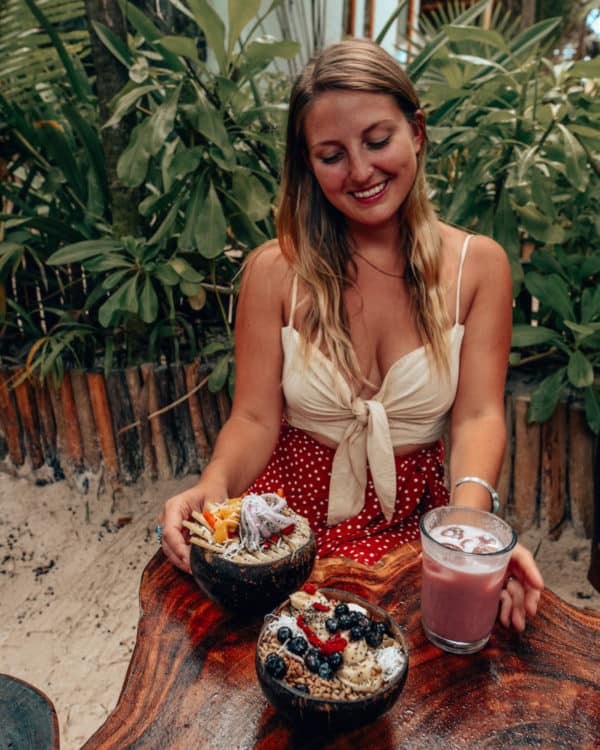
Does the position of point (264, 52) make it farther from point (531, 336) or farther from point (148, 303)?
point (531, 336)

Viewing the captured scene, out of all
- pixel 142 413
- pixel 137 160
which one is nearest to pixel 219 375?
pixel 142 413

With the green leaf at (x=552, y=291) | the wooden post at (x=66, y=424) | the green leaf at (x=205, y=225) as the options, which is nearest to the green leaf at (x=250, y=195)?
the green leaf at (x=205, y=225)

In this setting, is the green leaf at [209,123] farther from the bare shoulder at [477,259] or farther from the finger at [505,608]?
the finger at [505,608]

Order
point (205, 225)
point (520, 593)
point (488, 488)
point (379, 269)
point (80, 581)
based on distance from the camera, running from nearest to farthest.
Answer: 1. point (520, 593)
2. point (488, 488)
3. point (379, 269)
4. point (205, 225)
5. point (80, 581)

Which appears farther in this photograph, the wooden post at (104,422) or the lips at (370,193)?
the wooden post at (104,422)

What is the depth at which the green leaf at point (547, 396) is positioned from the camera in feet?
7.09

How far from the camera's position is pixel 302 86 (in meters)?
1.33

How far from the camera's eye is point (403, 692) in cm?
86

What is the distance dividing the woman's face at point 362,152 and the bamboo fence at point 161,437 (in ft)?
3.97

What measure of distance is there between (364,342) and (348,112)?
0.49 m

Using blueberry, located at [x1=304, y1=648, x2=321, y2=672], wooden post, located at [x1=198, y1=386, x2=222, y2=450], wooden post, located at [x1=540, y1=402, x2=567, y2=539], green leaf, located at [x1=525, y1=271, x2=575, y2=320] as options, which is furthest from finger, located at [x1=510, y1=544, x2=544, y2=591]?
wooden post, located at [x1=198, y1=386, x2=222, y2=450]

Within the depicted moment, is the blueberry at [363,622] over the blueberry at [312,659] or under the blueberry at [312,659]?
under

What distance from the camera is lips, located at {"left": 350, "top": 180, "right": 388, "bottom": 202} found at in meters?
1.32

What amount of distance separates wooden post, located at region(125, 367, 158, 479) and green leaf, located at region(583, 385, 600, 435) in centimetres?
162
